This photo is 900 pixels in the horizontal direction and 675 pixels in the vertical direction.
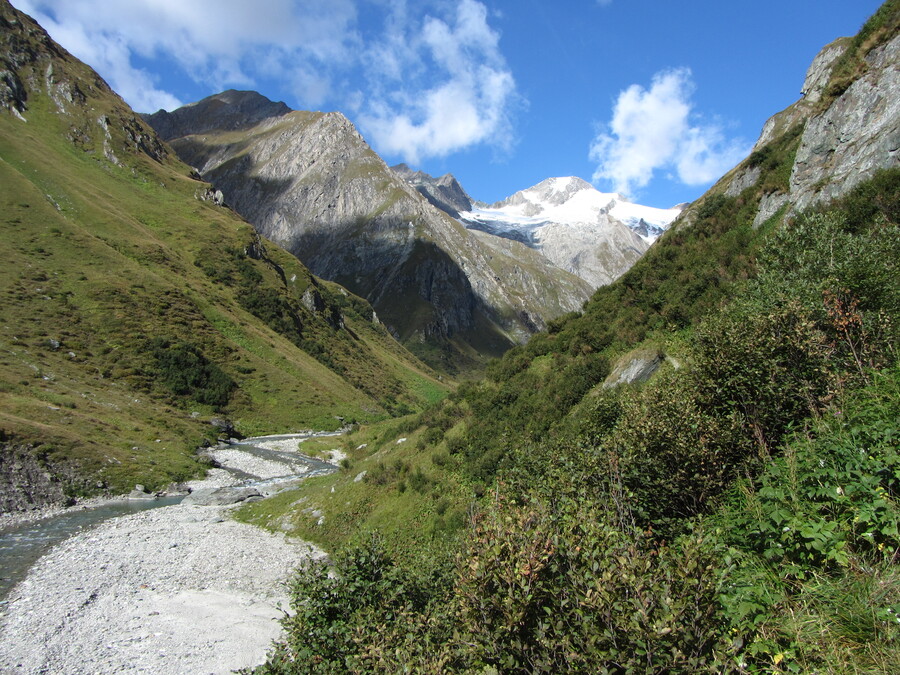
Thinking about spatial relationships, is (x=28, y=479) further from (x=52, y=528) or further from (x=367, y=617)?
(x=367, y=617)

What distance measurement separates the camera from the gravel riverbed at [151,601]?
1773 centimetres

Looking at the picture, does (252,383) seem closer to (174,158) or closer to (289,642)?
(289,642)

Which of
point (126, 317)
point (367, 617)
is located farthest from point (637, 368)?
point (126, 317)

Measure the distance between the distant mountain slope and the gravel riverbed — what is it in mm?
12823

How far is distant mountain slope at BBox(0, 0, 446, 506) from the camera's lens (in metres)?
46.5

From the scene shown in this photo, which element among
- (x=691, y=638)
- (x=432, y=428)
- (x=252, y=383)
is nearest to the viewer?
(x=691, y=638)

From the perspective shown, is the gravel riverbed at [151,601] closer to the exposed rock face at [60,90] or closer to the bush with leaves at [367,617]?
the bush with leaves at [367,617]

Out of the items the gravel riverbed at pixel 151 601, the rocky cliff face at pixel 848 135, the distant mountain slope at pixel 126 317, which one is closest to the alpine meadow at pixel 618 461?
the rocky cliff face at pixel 848 135

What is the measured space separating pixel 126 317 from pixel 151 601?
236ft

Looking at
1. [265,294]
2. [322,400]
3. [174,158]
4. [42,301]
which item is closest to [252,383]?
[322,400]

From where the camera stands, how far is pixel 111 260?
8862cm

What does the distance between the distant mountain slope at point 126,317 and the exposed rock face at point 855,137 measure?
5724 cm

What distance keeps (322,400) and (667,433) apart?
8747cm

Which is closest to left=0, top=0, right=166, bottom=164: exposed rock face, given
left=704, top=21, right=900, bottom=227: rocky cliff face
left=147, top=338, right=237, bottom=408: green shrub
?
left=147, top=338, right=237, bottom=408: green shrub
